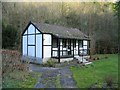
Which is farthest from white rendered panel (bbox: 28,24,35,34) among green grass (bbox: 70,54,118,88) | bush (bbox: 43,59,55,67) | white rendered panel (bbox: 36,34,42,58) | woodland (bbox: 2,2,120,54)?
green grass (bbox: 70,54,118,88)

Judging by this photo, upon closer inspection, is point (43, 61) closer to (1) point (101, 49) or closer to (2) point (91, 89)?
(2) point (91, 89)

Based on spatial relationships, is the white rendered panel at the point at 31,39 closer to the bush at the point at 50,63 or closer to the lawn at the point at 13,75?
the bush at the point at 50,63

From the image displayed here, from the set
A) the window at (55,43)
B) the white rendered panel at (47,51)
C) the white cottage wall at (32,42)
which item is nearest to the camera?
the white rendered panel at (47,51)

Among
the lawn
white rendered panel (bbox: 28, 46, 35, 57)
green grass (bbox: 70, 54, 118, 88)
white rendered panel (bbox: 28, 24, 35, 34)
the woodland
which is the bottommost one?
green grass (bbox: 70, 54, 118, 88)

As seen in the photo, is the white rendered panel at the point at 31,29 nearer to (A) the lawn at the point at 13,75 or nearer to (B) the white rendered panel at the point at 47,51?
(B) the white rendered panel at the point at 47,51

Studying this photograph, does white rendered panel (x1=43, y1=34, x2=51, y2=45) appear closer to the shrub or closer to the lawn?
the lawn

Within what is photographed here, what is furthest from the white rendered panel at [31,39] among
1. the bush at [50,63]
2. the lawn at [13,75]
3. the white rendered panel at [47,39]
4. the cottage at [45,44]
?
the lawn at [13,75]

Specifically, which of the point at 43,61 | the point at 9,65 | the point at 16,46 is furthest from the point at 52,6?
the point at 9,65

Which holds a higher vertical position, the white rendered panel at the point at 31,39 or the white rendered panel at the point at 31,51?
the white rendered panel at the point at 31,39

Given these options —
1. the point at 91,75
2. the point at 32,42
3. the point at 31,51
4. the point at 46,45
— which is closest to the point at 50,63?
the point at 46,45

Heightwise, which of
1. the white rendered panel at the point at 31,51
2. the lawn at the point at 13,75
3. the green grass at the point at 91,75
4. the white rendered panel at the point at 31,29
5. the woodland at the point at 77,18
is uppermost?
the woodland at the point at 77,18

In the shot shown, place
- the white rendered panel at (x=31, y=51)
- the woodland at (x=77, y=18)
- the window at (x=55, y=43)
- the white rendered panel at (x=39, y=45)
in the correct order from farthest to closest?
the woodland at (x=77, y=18) → the white rendered panel at (x=31, y=51) → the window at (x=55, y=43) → the white rendered panel at (x=39, y=45)

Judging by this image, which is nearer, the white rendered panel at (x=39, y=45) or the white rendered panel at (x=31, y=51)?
the white rendered panel at (x=39, y=45)

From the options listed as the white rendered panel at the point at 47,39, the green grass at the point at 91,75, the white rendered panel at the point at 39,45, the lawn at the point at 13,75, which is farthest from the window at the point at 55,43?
the lawn at the point at 13,75
